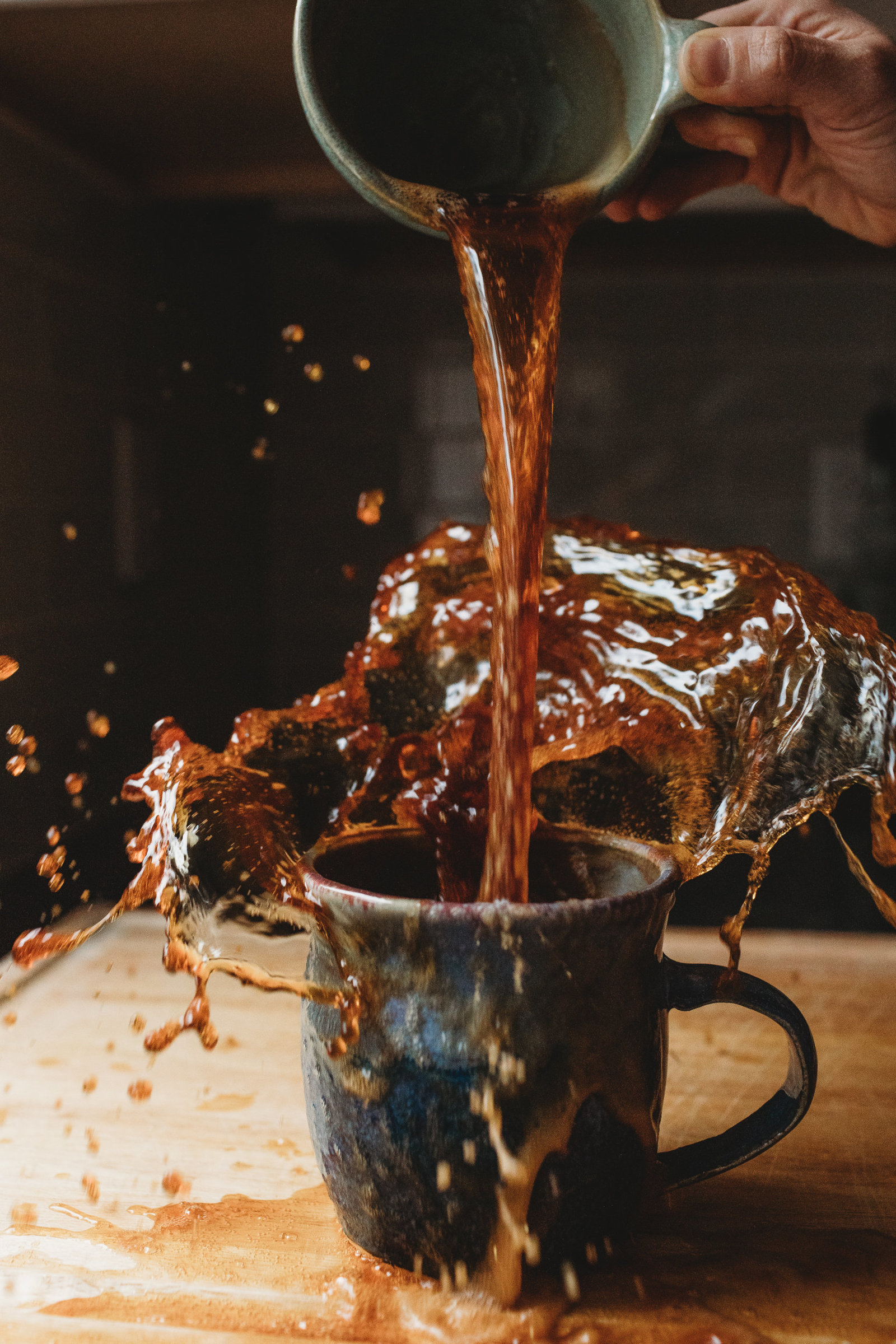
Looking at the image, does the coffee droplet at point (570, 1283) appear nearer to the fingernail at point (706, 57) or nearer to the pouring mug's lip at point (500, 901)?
the pouring mug's lip at point (500, 901)

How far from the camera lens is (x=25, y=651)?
113 cm

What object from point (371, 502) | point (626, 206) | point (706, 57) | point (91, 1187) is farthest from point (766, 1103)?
point (371, 502)

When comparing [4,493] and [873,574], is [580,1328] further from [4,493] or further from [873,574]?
[873,574]

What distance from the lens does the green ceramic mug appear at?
622 mm

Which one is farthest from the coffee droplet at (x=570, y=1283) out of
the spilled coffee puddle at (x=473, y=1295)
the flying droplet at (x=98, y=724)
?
the flying droplet at (x=98, y=724)

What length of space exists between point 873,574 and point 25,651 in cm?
100

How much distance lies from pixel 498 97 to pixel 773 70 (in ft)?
0.52

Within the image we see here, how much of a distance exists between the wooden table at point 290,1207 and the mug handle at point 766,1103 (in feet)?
0.16

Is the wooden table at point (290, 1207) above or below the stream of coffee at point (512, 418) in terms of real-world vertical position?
below

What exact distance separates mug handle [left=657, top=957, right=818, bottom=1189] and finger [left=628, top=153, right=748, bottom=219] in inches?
24.1

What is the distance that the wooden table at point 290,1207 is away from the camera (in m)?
0.49

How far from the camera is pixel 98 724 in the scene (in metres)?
1.26

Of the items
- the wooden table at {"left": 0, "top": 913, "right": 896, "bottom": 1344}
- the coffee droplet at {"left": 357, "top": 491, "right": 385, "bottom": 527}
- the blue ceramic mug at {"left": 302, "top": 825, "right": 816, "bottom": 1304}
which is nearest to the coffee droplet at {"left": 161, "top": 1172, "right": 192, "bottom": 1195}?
the wooden table at {"left": 0, "top": 913, "right": 896, "bottom": 1344}

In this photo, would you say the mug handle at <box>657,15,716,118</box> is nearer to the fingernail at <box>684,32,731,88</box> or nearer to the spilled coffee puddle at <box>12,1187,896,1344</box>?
the fingernail at <box>684,32,731,88</box>
